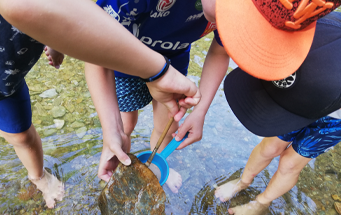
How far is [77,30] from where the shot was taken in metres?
0.50

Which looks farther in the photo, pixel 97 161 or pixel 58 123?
pixel 58 123

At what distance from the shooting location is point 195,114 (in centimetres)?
128

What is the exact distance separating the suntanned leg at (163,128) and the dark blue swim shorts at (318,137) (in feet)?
2.41

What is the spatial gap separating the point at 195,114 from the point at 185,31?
46 cm

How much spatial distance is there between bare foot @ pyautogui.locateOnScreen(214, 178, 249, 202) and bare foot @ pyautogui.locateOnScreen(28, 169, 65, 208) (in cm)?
108

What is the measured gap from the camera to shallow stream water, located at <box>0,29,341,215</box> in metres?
1.51

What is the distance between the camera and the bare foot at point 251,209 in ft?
5.15

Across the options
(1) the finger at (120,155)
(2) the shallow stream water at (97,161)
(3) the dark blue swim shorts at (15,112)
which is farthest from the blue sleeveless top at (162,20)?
(2) the shallow stream water at (97,161)

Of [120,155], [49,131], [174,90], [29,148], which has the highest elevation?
[174,90]

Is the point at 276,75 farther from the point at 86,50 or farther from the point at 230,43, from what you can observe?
the point at 86,50

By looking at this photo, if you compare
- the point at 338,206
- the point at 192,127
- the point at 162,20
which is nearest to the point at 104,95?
the point at 162,20

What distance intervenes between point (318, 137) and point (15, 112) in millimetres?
1511

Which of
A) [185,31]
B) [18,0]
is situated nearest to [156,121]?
[185,31]

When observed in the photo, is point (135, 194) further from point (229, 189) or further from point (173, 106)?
point (229, 189)
